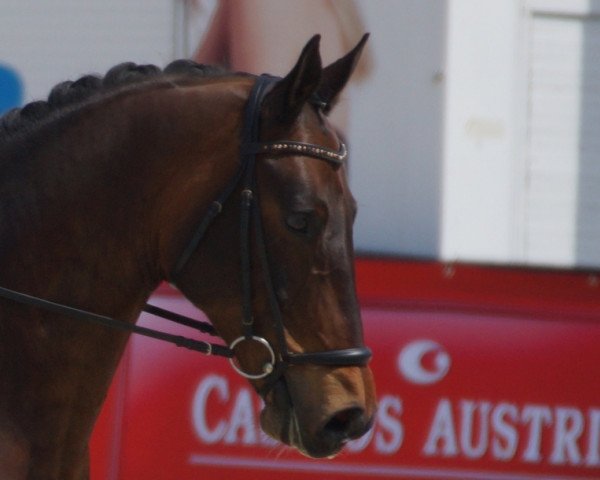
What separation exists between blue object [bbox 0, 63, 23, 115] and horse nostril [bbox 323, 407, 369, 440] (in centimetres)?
371

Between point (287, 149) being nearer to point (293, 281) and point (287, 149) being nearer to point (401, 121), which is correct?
point (293, 281)

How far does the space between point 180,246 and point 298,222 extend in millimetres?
270

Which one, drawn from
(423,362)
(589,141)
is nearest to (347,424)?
(423,362)

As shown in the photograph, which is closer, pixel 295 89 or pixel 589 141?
pixel 295 89

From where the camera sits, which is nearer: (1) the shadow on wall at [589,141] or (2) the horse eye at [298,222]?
(2) the horse eye at [298,222]

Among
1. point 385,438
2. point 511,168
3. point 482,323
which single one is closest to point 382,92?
point 511,168

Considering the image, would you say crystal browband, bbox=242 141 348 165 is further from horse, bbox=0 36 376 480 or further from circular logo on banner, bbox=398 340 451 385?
circular logo on banner, bbox=398 340 451 385

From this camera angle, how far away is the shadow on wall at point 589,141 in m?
6.83

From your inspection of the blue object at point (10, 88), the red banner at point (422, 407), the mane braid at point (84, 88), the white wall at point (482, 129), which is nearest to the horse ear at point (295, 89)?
the mane braid at point (84, 88)

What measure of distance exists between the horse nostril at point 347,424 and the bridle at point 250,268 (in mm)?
102

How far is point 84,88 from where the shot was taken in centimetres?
295

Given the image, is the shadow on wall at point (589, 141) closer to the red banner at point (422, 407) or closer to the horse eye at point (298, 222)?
the red banner at point (422, 407)

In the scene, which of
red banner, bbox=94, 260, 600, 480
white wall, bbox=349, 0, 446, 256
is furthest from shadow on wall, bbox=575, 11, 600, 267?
red banner, bbox=94, 260, 600, 480

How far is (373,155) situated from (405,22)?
0.68m
